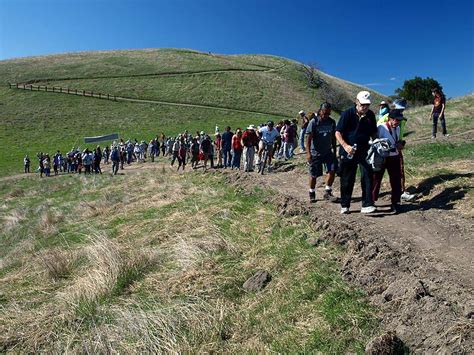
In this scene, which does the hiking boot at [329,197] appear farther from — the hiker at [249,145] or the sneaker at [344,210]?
the hiker at [249,145]

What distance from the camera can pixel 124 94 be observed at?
53.7 meters

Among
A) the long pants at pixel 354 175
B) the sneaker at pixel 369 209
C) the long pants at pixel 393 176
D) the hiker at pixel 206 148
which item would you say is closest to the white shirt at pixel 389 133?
the long pants at pixel 393 176

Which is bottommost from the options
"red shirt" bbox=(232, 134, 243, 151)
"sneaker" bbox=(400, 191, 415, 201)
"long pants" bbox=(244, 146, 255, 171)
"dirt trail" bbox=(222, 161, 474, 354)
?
"dirt trail" bbox=(222, 161, 474, 354)

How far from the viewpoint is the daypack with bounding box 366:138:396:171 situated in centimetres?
593

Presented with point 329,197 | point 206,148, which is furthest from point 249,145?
point 329,197

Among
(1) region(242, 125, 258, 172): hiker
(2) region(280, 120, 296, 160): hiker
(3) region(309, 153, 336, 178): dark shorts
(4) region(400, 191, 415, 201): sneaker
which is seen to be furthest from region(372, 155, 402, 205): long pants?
(2) region(280, 120, 296, 160): hiker

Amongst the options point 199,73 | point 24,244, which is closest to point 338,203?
point 24,244

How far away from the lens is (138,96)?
53.3m

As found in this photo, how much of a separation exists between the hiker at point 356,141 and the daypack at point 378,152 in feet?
0.35

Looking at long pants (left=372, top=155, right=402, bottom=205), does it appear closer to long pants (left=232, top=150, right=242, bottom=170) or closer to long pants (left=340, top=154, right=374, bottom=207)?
long pants (left=340, top=154, right=374, bottom=207)

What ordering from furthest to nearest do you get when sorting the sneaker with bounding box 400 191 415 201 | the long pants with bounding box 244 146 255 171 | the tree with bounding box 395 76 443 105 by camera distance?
the tree with bounding box 395 76 443 105 < the long pants with bounding box 244 146 255 171 < the sneaker with bounding box 400 191 415 201

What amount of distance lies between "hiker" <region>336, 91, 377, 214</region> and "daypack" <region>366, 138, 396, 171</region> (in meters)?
0.11

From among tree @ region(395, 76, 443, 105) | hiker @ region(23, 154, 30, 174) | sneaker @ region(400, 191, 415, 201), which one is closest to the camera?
sneaker @ region(400, 191, 415, 201)

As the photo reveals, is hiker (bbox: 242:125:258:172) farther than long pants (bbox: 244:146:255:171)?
No
